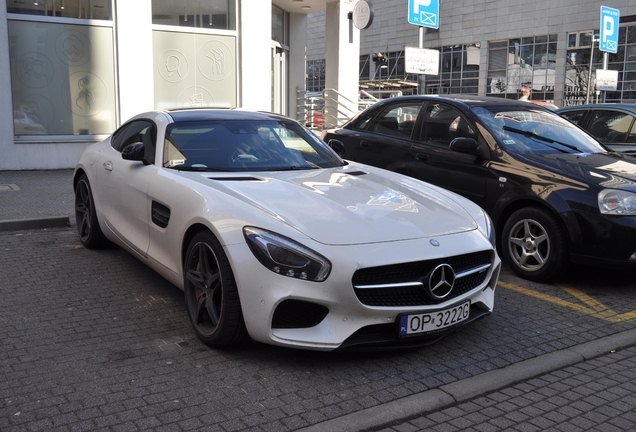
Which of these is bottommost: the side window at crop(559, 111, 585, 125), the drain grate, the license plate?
the drain grate

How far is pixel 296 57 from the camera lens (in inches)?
745

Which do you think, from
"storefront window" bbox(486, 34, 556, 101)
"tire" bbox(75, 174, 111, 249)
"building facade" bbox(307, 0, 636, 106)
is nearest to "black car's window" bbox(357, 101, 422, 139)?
"tire" bbox(75, 174, 111, 249)

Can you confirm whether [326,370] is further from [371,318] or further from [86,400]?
[86,400]

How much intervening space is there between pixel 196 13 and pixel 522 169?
1036 centimetres

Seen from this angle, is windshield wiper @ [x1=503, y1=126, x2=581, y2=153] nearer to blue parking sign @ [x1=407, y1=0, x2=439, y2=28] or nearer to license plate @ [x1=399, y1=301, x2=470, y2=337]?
license plate @ [x1=399, y1=301, x2=470, y2=337]

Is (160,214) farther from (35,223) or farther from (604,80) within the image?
(604,80)

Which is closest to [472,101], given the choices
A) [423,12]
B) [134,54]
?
[423,12]

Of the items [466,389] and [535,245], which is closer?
[466,389]

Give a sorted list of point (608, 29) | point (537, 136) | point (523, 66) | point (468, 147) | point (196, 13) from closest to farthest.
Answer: point (468, 147), point (537, 136), point (196, 13), point (608, 29), point (523, 66)

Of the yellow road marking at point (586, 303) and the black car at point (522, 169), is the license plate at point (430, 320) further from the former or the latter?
the black car at point (522, 169)

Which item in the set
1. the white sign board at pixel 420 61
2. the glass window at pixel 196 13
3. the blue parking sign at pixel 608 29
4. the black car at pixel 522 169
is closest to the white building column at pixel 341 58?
the glass window at pixel 196 13

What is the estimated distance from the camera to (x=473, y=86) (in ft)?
148

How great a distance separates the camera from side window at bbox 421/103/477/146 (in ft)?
21.1

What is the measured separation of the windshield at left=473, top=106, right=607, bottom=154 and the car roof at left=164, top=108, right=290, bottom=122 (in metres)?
2.19
